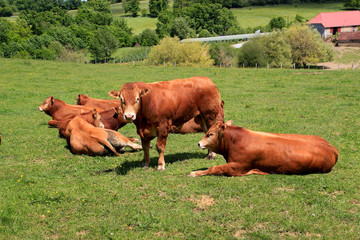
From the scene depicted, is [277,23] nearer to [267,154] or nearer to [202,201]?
[267,154]

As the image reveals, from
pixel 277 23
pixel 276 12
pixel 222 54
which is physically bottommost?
pixel 222 54

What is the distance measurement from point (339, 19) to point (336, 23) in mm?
2650

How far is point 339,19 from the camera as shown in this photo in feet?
372

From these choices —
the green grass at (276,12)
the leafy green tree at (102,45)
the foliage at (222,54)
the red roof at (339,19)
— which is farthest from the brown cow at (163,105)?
the green grass at (276,12)

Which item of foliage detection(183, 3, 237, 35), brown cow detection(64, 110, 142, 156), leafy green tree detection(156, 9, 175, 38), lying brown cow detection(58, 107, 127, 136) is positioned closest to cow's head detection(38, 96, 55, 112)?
lying brown cow detection(58, 107, 127, 136)

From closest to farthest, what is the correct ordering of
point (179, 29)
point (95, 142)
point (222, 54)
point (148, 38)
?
point (95, 142) → point (222, 54) → point (148, 38) → point (179, 29)

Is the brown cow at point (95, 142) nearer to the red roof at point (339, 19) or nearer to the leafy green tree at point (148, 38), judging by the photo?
the red roof at point (339, 19)

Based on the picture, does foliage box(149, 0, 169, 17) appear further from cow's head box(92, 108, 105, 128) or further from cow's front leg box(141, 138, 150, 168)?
cow's front leg box(141, 138, 150, 168)

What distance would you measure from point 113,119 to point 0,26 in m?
83.6

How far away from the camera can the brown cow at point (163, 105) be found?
26.3 feet

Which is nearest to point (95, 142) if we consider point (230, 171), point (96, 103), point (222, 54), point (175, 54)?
point (230, 171)

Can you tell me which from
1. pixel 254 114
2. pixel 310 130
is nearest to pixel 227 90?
pixel 254 114

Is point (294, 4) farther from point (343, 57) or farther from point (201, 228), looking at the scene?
point (201, 228)

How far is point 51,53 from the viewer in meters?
71.2
